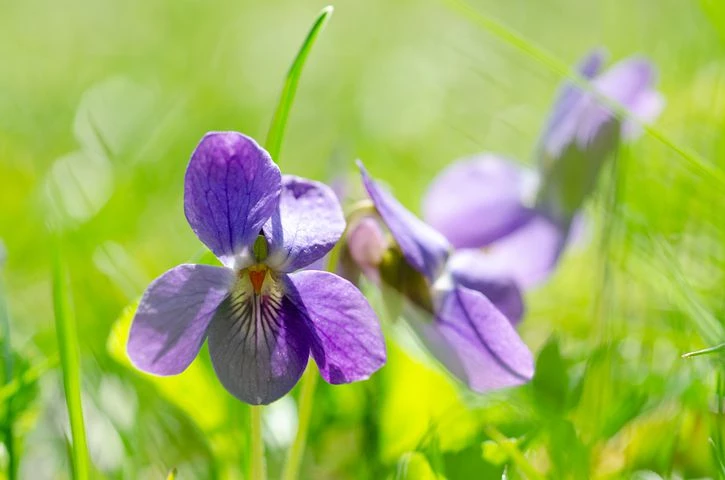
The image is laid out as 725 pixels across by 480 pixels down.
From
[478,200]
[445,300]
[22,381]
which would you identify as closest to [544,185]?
[478,200]

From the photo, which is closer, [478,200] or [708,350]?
[708,350]

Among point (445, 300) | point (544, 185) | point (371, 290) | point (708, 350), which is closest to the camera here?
point (708, 350)

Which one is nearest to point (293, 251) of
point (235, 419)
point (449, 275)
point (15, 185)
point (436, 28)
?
point (449, 275)

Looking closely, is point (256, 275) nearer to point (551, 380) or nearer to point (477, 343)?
point (477, 343)

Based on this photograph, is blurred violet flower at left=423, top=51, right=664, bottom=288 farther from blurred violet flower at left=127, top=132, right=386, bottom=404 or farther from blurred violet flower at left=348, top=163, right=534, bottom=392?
blurred violet flower at left=127, top=132, right=386, bottom=404

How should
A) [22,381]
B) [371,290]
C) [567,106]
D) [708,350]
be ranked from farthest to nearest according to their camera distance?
1. [567,106]
2. [371,290]
3. [22,381]
4. [708,350]

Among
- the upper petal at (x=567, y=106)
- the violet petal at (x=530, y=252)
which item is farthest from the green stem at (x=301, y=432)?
the upper petal at (x=567, y=106)

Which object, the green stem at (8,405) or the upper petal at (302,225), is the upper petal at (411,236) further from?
the green stem at (8,405)
